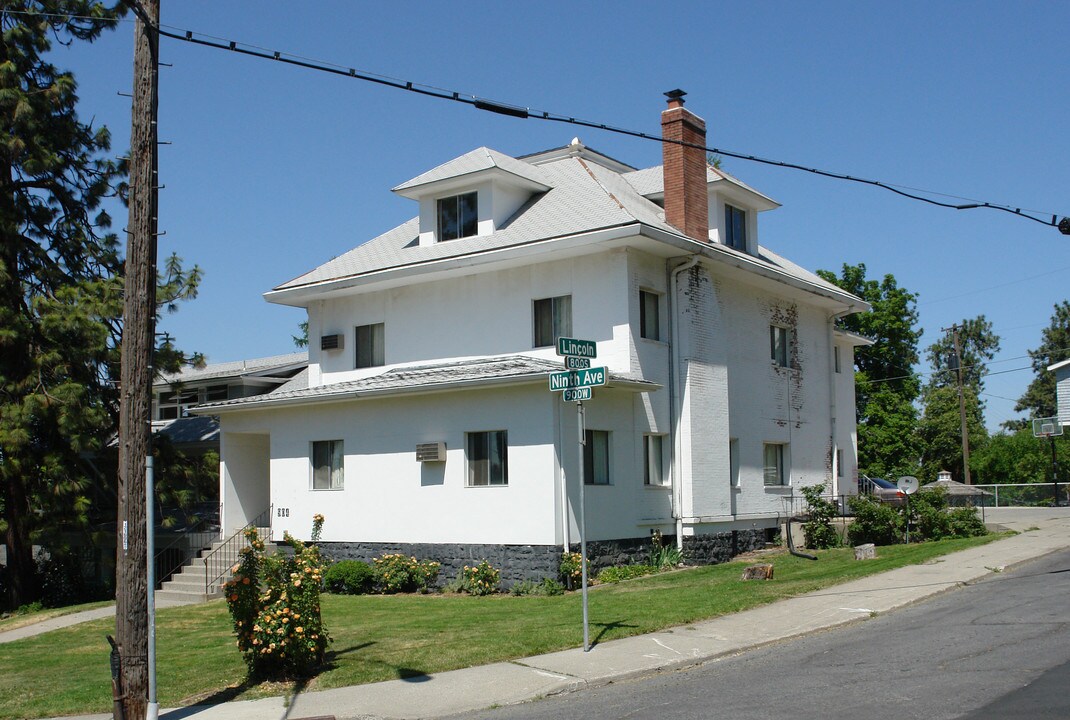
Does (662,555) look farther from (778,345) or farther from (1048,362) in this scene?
(1048,362)

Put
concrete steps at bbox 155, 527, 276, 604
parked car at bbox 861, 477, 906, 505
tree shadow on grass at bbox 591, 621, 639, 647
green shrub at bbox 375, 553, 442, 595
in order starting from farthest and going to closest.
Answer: parked car at bbox 861, 477, 906, 505, concrete steps at bbox 155, 527, 276, 604, green shrub at bbox 375, 553, 442, 595, tree shadow on grass at bbox 591, 621, 639, 647

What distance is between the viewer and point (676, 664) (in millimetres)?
11797

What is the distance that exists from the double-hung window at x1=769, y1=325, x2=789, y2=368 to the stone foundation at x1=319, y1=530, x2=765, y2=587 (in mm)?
5106

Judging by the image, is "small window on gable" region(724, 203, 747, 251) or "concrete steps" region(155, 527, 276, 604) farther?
"small window on gable" region(724, 203, 747, 251)

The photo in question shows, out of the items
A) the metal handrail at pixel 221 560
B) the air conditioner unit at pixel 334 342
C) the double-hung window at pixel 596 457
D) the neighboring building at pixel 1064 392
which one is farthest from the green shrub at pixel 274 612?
the neighboring building at pixel 1064 392

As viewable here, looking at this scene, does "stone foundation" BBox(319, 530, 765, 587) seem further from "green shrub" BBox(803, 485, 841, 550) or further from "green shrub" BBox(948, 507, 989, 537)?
"green shrub" BBox(948, 507, 989, 537)

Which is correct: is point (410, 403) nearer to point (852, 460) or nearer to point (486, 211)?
point (486, 211)

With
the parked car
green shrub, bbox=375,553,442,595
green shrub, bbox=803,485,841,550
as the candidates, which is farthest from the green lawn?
the parked car

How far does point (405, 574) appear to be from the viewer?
70.8 ft

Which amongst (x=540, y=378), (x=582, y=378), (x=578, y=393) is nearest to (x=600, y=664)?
(x=578, y=393)

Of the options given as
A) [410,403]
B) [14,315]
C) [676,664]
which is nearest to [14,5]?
[14,315]

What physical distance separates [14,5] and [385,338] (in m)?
11.9

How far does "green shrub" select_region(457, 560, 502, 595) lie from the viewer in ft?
67.3

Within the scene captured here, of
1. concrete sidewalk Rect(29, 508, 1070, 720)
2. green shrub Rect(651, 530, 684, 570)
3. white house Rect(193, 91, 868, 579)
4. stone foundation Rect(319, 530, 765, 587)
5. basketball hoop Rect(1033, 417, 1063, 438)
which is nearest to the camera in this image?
concrete sidewalk Rect(29, 508, 1070, 720)
